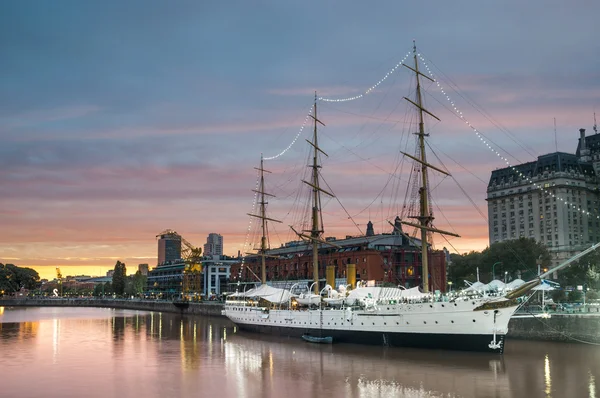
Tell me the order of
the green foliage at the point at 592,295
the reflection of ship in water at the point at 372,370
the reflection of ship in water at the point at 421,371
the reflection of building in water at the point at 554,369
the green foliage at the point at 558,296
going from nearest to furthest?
the reflection of building in water at the point at 554,369, the reflection of ship in water at the point at 421,371, the reflection of ship in water at the point at 372,370, the green foliage at the point at 592,295, the green foliage at the point at 558,296

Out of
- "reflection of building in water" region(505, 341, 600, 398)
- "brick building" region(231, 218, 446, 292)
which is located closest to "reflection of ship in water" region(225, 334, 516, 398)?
"reflection of building in water" region(505, 341, 600, 398)

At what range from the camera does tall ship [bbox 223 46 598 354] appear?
194ft

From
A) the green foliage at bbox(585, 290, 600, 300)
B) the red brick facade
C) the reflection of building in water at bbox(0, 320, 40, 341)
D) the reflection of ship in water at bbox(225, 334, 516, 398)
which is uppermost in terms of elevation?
the red brick facade

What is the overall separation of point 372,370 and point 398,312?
1496 cm

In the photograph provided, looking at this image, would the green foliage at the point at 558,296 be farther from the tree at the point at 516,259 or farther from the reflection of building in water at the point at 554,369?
the reflection of building in water at the point at 554,369

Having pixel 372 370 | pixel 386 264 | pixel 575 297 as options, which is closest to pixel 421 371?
pixel 372 370

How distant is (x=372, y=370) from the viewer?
169 ft

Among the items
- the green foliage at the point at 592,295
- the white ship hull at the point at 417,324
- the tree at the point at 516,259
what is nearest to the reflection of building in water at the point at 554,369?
the white ship hull at the point at 417,324

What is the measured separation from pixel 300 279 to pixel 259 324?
6119 cm

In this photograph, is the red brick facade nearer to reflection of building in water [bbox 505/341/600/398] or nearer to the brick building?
the brick building

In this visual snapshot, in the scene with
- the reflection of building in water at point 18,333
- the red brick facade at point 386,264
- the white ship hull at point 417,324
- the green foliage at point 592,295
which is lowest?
the reflection of building in water at point 18,333

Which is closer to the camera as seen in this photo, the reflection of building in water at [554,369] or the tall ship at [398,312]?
the reflection of building in water at [554,369]

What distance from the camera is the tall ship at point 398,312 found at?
59.1m

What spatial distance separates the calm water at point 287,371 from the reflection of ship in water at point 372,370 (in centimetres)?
8
